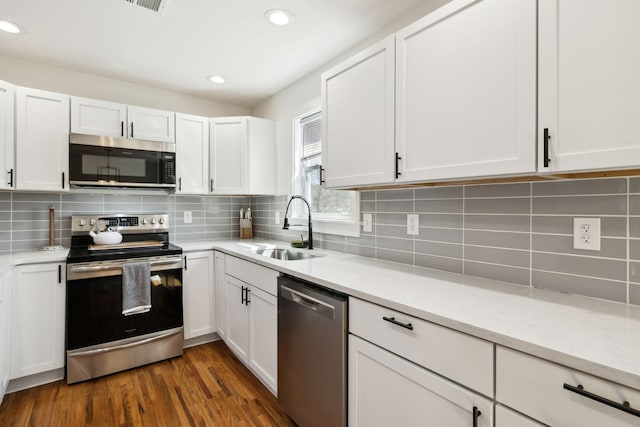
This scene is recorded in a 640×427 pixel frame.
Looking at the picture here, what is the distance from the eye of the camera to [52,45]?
2248 mm

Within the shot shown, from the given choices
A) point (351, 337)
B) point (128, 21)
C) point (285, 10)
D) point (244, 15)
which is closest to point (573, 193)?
point (351, 337)

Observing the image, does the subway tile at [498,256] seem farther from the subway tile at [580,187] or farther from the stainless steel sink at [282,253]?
the stainless steel sink at [282,253]

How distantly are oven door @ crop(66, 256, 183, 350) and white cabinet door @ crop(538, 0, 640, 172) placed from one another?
102 inches

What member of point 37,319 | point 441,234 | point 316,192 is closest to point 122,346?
point 37,319

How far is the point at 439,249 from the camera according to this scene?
1.72 metres

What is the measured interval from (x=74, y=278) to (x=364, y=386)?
2102 mm

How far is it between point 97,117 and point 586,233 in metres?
3.21

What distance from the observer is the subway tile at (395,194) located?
6.19 feet

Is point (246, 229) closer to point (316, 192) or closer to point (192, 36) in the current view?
point (316, 192)

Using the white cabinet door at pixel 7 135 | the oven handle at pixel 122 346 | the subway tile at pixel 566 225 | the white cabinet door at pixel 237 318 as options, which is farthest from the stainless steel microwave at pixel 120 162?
the subway tile at pixel 566 225

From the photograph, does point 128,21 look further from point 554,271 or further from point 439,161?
point 554,271

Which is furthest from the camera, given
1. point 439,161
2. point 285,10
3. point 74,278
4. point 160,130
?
point 160,130

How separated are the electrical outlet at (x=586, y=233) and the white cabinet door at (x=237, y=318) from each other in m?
1.90

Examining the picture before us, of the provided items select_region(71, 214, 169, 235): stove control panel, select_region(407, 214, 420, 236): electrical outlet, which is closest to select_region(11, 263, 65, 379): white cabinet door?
select_region(71, 214, 169, 235): stove control panel
